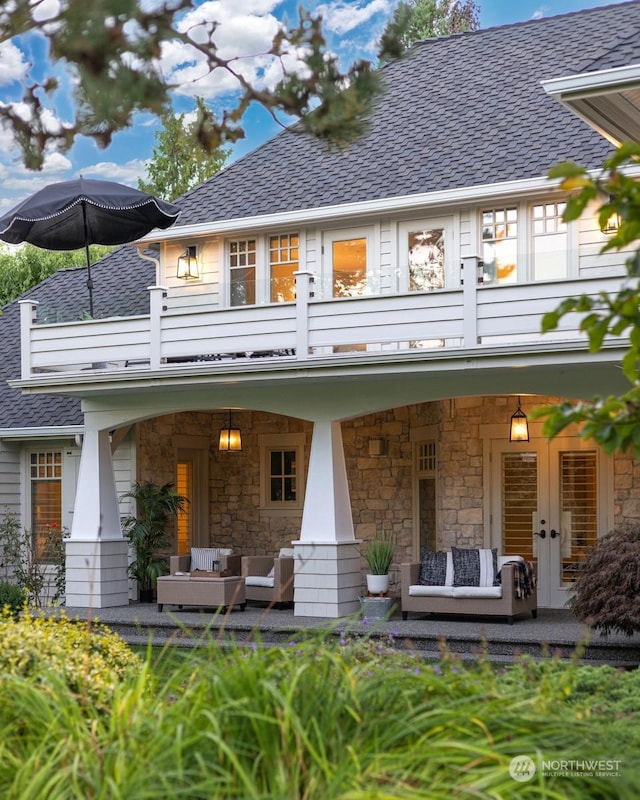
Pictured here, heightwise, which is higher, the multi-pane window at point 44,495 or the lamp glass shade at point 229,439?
the lamp glass shade at point 229,439

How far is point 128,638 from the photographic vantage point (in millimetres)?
14016

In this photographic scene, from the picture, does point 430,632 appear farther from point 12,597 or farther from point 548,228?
point 12,597

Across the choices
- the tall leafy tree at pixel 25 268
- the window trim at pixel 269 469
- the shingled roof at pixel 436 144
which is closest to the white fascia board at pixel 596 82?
the shingled roof at pixel 436 144

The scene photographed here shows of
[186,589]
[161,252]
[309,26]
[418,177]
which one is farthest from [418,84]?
[309,26]

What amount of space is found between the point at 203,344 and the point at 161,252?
3624mm

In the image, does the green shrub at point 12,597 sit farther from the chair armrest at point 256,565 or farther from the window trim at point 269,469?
the window trim at point 269,469

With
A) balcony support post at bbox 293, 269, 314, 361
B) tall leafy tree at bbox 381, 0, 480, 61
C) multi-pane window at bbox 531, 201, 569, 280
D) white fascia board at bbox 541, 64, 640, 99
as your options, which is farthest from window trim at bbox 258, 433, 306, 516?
tall leafy tree at bbox 381, 0, 480, 61

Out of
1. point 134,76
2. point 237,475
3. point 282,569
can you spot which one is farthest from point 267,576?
point 134,76

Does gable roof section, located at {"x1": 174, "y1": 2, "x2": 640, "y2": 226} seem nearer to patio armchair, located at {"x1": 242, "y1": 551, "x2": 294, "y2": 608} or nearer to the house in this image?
the house

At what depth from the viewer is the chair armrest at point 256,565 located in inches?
640

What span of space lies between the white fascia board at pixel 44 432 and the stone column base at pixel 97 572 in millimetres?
2298

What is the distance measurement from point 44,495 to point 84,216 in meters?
5.26

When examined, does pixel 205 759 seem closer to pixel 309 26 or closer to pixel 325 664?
pixel 325 664

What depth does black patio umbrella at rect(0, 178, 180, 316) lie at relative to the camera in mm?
15555
